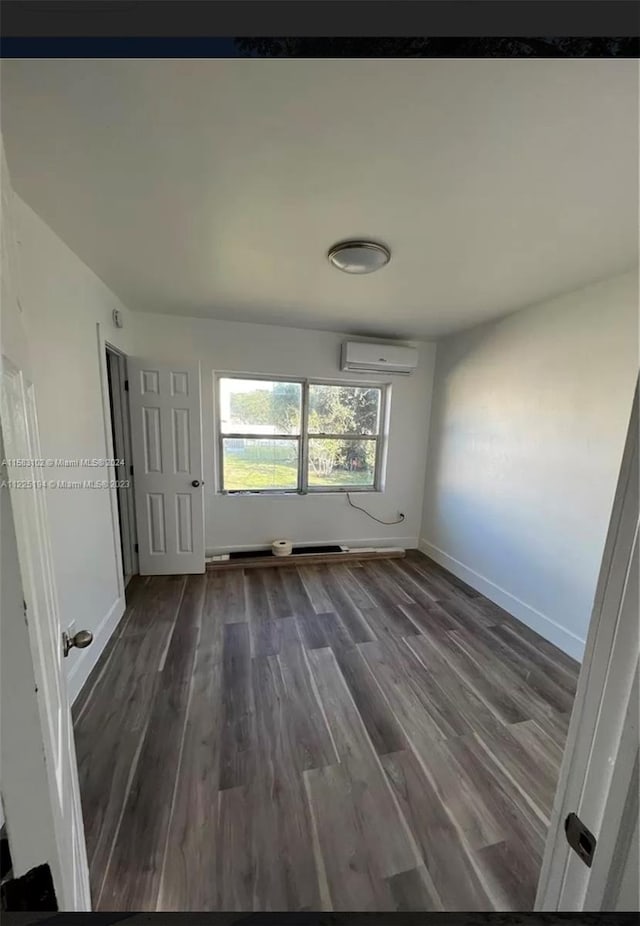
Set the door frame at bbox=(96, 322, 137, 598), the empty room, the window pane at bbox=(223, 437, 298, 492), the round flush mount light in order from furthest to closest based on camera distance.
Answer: the window pane at bbox=(223, 437, 298, 492) < the door frame at bbox=(96, 322, 137, 598) < the round flush mount light < the empty room

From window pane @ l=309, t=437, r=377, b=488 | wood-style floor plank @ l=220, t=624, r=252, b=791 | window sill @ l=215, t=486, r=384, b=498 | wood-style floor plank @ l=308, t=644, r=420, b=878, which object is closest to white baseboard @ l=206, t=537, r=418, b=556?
window sill @ l=215, t=486, r=384, b=498

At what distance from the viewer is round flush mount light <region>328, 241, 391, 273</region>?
1.65 metres

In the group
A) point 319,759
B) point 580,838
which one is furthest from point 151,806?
point 580,838

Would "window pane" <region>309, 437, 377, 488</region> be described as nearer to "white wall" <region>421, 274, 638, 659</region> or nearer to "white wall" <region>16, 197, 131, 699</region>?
"white wall" <region>421, 274, 638, 659</region>

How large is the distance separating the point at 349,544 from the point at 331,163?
10.7 feet

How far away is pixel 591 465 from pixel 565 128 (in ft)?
5.79

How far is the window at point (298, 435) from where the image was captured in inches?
130

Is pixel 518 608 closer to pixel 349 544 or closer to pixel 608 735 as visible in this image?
pixel 349 544

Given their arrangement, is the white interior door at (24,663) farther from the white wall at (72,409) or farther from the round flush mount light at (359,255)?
the round flush mount light at (359,255)

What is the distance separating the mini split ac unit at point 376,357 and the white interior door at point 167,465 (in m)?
1.47

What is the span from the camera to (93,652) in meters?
1.89

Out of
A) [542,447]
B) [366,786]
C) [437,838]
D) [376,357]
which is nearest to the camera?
[437,838]

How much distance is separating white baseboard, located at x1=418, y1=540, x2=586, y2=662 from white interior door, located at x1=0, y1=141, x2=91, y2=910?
8.54 ft

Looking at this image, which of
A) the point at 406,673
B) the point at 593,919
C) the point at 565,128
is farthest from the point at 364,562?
the point at 565,128
